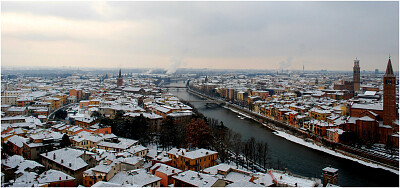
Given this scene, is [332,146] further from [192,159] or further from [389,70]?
[192,159]

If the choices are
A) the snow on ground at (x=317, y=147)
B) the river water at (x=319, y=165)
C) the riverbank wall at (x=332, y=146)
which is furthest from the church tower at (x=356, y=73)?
the river water at (x=319, y=165)

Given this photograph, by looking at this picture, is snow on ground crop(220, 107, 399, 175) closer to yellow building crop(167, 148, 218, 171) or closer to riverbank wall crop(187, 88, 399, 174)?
riverbank wall crop(187, 88, 399, 174)

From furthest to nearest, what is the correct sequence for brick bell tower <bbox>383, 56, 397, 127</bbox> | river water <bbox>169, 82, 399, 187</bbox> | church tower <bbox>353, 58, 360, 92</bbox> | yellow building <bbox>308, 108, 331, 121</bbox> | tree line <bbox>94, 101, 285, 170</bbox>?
church tower <bbox>353, 58, 360, 92</bbox>
yellow building <bbox>308, 108, 331, 121</bbox>
brick bell tower <bbox>383, 56, 397, 127</bbox>
tree line <bbox>94, 101, 285, 170</bbox>
river water <bbox>169, 82, 399, 187</bbox>

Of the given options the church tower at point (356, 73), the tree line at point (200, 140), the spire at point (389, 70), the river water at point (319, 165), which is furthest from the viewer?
the church tower at point (356, 73)

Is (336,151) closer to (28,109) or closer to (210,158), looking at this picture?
(210,158)

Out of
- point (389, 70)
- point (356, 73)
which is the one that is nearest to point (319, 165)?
point (389, 70)

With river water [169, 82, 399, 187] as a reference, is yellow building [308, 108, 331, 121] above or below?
above

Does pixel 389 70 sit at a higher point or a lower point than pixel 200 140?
higher

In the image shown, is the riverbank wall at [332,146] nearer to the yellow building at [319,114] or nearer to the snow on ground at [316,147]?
the snow on ground at [316,147]

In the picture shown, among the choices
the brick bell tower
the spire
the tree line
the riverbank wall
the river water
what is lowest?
the river water

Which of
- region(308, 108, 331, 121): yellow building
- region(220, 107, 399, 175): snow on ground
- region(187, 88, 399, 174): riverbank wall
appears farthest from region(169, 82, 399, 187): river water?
region(308, 108, 331, 121): yellow building
